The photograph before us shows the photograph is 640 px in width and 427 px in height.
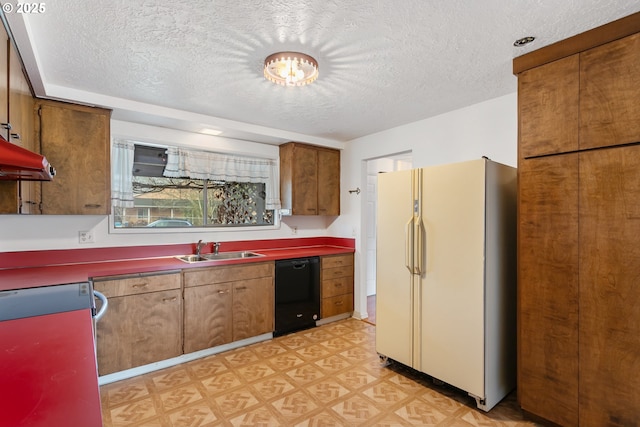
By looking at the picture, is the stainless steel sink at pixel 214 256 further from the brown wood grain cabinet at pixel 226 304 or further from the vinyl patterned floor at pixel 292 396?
the vinyl patterned floor at pixel 292 396

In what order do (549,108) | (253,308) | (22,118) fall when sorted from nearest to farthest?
(549,108)
(22,118)
(253,308)

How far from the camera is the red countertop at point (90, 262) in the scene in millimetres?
2235

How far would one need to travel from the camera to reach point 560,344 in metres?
1.90

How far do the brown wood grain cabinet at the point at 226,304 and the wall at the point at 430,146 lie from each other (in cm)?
133

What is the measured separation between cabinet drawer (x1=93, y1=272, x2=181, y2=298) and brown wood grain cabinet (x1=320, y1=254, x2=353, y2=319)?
1.70 metres

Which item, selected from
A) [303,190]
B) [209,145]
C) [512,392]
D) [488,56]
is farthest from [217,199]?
[512,392]

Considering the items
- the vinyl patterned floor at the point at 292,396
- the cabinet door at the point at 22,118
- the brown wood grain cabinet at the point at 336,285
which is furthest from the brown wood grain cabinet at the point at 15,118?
the brown wood grain cabinet at the point at 336,285

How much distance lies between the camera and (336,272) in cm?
396

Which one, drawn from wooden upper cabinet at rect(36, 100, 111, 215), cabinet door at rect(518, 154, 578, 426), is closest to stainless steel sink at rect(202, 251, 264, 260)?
wooden upper cabinet at rect(36, 100, 111, 215)

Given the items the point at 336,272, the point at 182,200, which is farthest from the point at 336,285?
the point at 182,200

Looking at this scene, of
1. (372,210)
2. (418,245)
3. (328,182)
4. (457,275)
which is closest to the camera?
(457,275)

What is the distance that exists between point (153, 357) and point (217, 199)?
5.94ft

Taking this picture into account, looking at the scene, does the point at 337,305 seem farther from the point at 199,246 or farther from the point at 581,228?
the point at 581,228

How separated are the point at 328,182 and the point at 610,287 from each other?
3.06 meters
